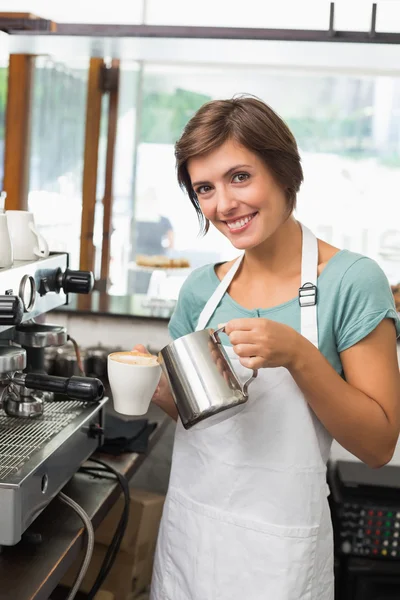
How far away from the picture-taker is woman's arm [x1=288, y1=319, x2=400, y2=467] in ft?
3.65

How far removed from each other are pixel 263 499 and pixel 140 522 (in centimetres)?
95

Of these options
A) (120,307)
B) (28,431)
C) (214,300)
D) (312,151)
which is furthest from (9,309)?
(312,151)

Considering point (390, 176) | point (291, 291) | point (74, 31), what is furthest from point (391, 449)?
point (390, 176)

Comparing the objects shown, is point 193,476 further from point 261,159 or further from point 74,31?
point 74,31

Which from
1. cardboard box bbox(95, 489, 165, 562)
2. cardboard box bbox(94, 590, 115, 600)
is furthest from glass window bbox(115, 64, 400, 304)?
cardboard box bbox(94, 590, 115, 600)

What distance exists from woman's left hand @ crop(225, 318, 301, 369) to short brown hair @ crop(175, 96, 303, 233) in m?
0.28

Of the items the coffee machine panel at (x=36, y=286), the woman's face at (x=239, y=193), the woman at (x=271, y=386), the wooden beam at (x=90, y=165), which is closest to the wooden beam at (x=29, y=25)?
the coffee machine panel at (x=36, y=286)

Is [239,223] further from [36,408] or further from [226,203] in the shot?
[36,408]

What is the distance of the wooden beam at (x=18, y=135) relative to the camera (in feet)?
16.0

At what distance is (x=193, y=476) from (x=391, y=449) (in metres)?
0.34

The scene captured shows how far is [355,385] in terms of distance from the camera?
116 centimetres

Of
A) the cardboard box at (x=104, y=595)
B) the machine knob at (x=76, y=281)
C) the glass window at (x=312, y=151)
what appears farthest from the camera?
the glass window at (x=312, y=151)

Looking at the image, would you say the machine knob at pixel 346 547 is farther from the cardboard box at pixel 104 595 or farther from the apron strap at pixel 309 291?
the apron strap at pixel 309 291

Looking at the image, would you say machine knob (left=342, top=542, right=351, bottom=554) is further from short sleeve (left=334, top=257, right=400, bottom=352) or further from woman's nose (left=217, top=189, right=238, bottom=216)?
woman's nose (left=217, top=189, right=238, bottom=216)
